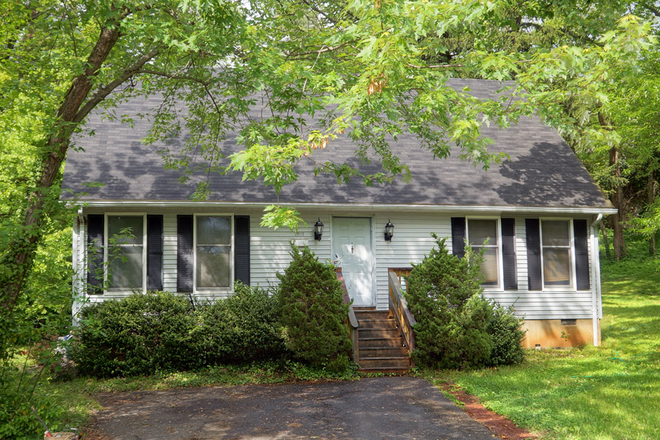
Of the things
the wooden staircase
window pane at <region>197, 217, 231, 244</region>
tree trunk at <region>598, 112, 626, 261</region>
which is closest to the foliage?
the wooden staircase

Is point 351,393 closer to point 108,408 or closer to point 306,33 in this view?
point 108,408

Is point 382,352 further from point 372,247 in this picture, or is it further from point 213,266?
point 213,266

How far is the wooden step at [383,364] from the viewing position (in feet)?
32.5

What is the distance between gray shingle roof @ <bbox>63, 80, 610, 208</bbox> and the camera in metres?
11.2

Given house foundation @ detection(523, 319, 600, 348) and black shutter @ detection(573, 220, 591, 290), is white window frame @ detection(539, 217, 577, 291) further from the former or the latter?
house foundation @ detection(523, 319, 600, 348)

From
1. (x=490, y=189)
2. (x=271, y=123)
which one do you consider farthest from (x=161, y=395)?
(x=490, y=189)

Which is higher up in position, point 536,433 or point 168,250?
point 168,250

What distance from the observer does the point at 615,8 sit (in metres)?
7.46

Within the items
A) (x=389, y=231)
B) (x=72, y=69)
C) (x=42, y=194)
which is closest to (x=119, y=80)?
(x=72, y=69)

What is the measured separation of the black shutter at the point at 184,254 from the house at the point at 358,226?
21mm

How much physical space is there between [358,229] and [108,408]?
6307mm

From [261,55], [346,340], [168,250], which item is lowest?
[346,340]

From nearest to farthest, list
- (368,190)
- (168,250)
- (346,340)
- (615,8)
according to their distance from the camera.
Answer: (615,8) → (346,340) → (168,250) → (368,190)

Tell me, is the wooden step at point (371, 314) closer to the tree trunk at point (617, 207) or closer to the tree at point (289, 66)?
the tree at point (289, 66)
